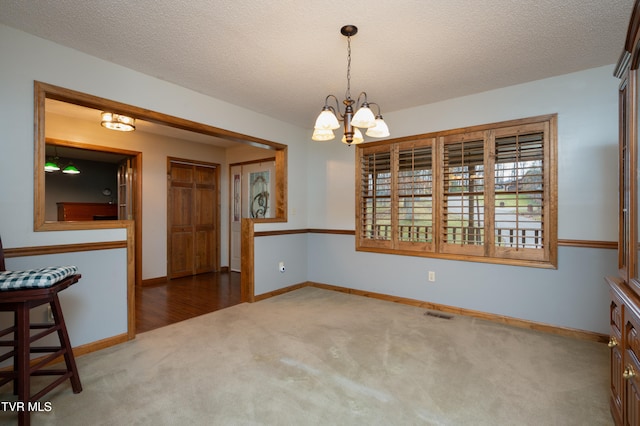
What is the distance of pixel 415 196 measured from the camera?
12.5 ft

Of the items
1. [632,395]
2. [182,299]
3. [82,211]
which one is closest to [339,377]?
[632,395]

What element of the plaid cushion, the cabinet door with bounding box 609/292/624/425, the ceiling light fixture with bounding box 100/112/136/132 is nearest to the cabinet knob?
the cabinet door with bounding box 609/292/624/425

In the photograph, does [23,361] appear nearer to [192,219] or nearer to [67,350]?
[67,350]

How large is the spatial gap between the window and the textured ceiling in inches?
24.2

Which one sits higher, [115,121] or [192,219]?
[115,121]

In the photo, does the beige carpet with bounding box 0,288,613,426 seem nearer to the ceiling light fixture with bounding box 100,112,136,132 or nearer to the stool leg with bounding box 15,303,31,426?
the stool leg with bounding box 15,303,31,426

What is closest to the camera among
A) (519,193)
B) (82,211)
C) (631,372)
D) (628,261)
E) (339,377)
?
(631,372)

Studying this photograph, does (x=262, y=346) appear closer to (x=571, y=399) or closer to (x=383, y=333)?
(x=383, y=333)

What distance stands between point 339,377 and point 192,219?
14.7ft

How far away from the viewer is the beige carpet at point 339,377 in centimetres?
178

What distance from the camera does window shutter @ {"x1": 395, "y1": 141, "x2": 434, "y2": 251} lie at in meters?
3.74

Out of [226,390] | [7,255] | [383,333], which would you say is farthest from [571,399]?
[7,255]

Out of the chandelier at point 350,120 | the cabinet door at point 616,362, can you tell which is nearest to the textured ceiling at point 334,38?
the chandelier at point 350,120

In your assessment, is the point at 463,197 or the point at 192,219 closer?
the point at 463,197
